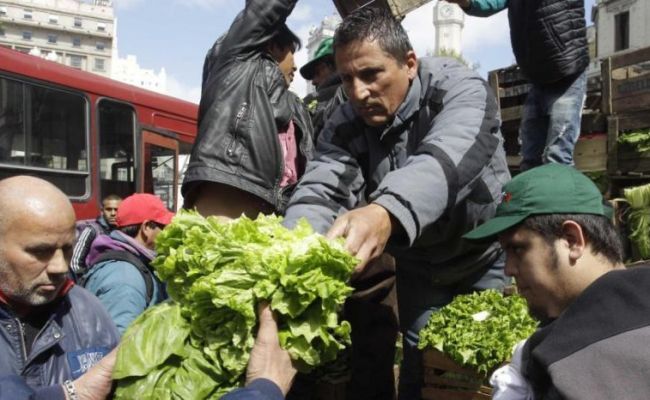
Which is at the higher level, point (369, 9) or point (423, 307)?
point (369, 9)

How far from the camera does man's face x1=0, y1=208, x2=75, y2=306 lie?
2.66m

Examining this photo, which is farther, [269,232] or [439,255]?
→ [439,255]

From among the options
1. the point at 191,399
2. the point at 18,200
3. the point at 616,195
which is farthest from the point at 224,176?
the point at 616,195

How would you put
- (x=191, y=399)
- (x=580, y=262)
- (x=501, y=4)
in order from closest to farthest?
(x=191, y=399) < (x=580, y=262) < (x=501, y=4)

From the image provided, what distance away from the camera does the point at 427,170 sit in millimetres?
2656

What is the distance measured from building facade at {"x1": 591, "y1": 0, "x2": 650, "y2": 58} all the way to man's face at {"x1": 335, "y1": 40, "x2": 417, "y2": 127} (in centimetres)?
3652

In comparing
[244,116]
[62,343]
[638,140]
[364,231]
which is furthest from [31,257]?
[638,140]

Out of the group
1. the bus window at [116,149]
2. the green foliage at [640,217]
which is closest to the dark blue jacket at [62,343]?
the green foliage at [640,217]

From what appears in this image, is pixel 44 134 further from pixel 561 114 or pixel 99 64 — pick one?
pixel 99 64

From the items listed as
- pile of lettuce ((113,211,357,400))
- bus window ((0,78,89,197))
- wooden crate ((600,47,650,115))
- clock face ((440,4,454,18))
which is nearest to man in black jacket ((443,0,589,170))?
wooden crate ((600,47,650,115))

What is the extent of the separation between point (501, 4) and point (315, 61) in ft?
5.00

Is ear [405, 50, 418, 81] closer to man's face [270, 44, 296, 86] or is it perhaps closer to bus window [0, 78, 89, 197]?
man's face [270, 44, 296, 86]

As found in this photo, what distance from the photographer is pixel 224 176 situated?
3742 mm

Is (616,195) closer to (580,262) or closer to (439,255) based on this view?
(439,255)
